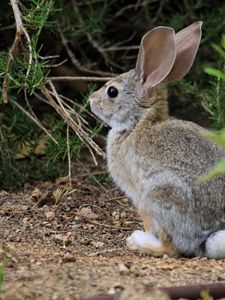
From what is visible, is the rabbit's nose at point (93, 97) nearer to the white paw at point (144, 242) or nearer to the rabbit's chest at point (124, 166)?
the rabbit's chest at point (124, 166)

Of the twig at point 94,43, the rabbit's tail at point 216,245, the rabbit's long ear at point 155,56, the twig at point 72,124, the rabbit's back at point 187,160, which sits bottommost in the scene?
the rabbit's tail at point 216,245

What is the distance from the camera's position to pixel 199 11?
Answer: 942 cm

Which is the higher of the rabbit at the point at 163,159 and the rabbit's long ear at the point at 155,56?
the rabbit's long ear at the point at 155,56

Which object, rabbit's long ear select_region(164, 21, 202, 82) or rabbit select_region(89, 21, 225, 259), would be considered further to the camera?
rabbit's long ear select_region(164, 21, 202, 82)

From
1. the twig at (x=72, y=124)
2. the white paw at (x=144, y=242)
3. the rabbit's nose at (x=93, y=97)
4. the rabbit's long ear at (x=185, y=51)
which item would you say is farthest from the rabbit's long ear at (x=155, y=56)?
the white paw at (x=144, y=242)

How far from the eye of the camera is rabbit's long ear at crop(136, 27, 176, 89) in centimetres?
593

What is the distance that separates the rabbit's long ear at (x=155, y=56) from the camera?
19.4 ft

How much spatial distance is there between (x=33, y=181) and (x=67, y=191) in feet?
3.55

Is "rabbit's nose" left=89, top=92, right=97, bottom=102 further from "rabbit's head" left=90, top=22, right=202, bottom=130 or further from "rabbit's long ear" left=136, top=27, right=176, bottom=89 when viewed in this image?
"rabbit's long ear" left=136, top=27, right=176, bottom=89

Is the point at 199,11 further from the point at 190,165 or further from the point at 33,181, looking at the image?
the point at 190,165

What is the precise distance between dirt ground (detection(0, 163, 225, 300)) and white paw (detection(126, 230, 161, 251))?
7 cm

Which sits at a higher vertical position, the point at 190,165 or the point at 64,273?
the point at 190,165

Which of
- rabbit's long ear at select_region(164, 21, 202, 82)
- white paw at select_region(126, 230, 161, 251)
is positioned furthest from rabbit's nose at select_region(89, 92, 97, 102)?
white paw at select_region(126, 230, 161, 251)

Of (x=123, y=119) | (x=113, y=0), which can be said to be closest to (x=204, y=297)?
(x=123, y=119)
